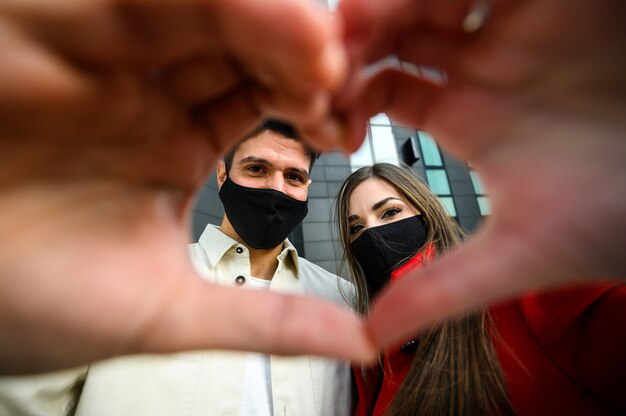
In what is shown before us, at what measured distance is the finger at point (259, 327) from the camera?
1.16 feet

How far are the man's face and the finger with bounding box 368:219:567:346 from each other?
1045mm

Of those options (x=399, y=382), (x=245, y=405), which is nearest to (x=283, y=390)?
(x=245, y=405)

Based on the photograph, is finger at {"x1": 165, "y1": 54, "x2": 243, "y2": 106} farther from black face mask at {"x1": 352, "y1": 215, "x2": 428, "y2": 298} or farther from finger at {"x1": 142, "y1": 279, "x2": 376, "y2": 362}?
black face mask at {"x1": 352, "y1": 215, "x2": 428, "y2": 298}

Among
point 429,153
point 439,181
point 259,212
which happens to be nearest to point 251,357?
point 259,212

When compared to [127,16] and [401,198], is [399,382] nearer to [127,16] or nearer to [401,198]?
[401,198]

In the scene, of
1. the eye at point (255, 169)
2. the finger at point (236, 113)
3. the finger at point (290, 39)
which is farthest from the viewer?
the eye at point (255, 169)

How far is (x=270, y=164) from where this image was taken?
1347 millimetres

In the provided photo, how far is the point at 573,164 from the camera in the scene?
0.32 metres

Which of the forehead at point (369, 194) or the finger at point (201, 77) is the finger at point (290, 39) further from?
the forehead at point (369, 194)

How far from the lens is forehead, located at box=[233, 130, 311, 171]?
134cm

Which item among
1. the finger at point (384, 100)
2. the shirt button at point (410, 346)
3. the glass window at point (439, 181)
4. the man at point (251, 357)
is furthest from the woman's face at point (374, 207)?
the glass window at point (439, 181)

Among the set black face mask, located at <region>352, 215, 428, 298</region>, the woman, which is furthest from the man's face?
the woman

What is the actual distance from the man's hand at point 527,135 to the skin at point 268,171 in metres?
1.01

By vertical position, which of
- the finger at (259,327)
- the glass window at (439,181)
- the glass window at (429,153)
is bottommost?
the finger at (259,327)
